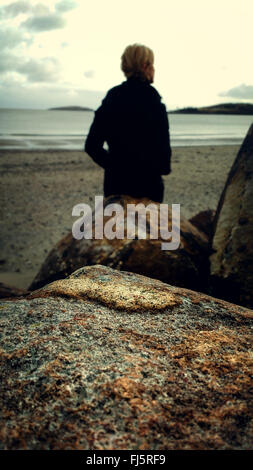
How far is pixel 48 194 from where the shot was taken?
8320 millimetres

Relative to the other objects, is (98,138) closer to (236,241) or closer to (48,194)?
(236,241)

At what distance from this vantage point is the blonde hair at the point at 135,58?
3061mm

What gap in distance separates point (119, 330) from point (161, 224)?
1.59m

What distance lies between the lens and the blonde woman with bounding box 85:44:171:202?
3135 millimetres

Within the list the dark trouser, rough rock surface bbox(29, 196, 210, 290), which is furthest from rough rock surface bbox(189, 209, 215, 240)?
rough rock surface bbox(29, 196, 210, 290)

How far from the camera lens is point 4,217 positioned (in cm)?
671

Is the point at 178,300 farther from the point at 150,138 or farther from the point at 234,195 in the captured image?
the point at 150,138

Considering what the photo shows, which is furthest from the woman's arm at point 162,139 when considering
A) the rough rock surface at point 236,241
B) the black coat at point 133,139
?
the rough rock surface at point 236,241

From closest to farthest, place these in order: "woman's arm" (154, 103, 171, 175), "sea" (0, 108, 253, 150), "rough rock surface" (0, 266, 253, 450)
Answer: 1. "rough rock surface" (0, 266, 253, 450)
2. "woman's arm" (154, 103, 171, 175)
3. "sea" (0, 108, 253, 150)

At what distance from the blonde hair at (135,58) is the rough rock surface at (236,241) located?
1.20 m

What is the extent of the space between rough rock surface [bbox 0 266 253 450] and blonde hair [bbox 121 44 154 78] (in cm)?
232

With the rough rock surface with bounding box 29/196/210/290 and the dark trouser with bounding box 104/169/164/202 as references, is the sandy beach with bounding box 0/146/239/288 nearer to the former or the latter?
the rough rock surface with bounding box 29/196/210/290

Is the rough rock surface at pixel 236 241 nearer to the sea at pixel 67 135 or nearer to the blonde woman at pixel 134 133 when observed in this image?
the blonde woman at pixel 134 133
